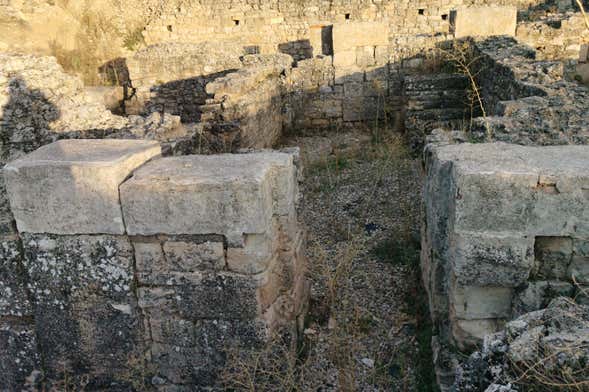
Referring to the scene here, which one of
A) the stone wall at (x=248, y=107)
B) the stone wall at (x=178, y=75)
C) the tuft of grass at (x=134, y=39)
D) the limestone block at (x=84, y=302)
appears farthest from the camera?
the tuft of grass at (x=134, y=39)

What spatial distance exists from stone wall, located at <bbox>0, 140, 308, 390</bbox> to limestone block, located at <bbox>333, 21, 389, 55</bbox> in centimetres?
698

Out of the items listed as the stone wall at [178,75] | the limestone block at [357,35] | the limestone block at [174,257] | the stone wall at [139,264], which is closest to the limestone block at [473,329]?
the stone wall at [139,264]

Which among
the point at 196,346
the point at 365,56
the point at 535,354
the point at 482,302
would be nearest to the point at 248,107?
the point at 365,56

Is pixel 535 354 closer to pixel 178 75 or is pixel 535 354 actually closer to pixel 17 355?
pixel 17 355

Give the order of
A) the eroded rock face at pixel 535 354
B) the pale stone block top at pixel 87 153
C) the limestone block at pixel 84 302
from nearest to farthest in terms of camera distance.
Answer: the eroded rock face at pixel 535 354, the pale stone block top at pixel 87 153, the limestone block at pixel 84 302

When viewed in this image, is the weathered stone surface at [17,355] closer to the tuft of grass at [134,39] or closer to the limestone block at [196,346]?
the limestone block at [196,346]

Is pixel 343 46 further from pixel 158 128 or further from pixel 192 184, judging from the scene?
pixel 192 184

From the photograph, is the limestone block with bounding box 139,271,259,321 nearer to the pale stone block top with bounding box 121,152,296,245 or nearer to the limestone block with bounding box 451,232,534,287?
the pale stone block top with bounding box 121,152,296,245

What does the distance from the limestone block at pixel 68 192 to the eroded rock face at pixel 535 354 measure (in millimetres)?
2041

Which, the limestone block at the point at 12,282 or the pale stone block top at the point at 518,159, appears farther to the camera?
the limestone block at the point at 12,282

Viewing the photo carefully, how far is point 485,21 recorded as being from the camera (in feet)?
33.1

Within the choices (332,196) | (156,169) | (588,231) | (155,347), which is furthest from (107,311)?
(332,196)

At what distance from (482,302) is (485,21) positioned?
836 cm

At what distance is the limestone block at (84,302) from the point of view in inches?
125
